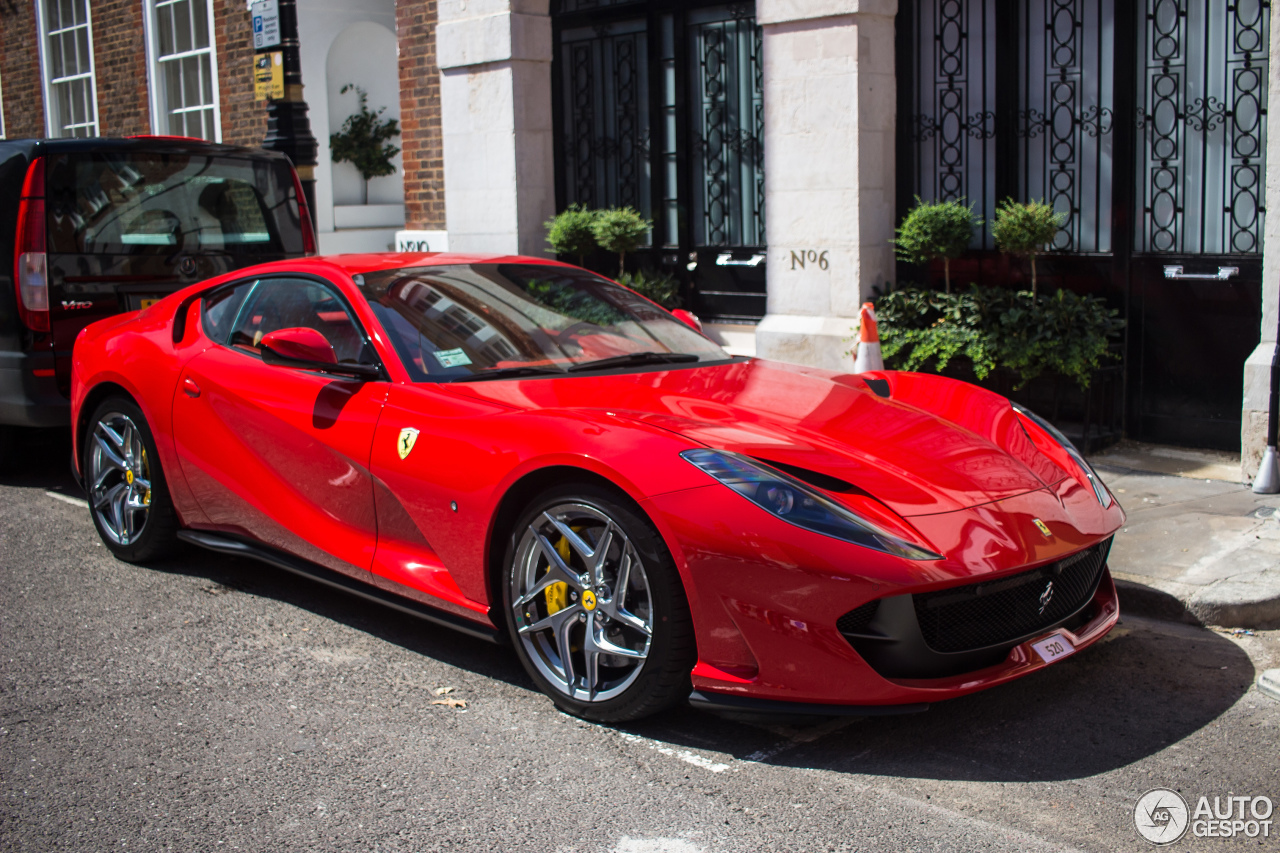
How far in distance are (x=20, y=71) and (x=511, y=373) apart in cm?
1909

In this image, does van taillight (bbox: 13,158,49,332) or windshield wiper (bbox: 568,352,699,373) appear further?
van taillight (bbox: 13,158,49,332)

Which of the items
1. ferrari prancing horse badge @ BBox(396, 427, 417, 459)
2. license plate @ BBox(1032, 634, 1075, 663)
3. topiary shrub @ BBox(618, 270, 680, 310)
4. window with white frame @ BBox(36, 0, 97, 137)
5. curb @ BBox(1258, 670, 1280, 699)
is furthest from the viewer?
window with white frame @ BBox(36, 0, 97, 137)

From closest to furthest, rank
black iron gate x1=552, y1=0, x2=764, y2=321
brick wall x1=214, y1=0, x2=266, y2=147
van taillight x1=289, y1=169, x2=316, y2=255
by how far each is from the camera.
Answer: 1. van taillight x1=289, y1=169, x2=316, y2=255
2. black iron gate x1=552, y1=0, x2=764, y2=321
3. brick wall x1=214, y1=0, x2=266, y2=147

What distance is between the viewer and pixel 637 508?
373 centimetres

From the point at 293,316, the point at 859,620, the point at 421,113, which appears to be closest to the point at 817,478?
the point at 859,620

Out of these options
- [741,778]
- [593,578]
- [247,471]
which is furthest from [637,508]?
[247,471]

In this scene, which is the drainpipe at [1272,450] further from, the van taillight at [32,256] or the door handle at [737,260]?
the van taillight at [32,256]

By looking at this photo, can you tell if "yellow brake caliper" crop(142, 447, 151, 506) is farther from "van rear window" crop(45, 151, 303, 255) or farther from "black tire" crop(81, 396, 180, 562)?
"van rear window" crop(45, 151, 303, 255)

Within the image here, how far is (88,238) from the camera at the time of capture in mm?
7242

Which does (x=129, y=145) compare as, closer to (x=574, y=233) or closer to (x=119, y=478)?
(x=119, y=478)

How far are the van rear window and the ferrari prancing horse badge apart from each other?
12.6 feet

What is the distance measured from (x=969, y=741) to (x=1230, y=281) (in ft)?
16.5

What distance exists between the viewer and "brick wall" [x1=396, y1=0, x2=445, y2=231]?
41.3ft

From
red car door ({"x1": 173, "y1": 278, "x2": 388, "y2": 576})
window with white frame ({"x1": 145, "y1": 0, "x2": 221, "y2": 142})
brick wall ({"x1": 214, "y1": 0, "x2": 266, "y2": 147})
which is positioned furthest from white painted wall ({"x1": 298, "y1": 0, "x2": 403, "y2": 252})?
red car door ({"x1": 173, "y1": 278, "x2": 388, "y2": 576})
